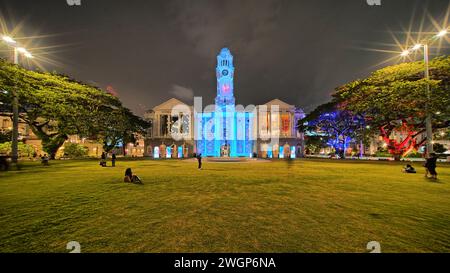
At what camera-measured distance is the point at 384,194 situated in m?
7.68

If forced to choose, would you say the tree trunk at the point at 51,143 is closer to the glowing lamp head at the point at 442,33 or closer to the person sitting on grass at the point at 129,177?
the person sitting on grass at the point at 129,177

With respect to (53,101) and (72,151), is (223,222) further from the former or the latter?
(72,151)

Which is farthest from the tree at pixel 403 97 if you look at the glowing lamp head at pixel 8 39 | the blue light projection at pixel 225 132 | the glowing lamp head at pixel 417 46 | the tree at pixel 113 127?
the tree at pixel 113 127

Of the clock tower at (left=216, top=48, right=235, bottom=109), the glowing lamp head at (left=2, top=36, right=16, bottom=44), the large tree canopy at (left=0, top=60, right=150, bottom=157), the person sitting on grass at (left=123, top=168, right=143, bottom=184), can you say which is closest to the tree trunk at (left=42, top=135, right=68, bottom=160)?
the large tree canopy at (left=0, top=60, right=150, bottom=157)

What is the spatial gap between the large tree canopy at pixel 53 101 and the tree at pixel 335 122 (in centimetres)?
4060

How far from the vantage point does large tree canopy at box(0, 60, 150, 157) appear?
1582 cm

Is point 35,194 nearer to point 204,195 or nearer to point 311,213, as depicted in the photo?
point 204,195

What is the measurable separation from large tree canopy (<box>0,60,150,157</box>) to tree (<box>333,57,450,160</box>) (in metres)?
35.9

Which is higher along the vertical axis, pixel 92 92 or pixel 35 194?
pixel 92 92

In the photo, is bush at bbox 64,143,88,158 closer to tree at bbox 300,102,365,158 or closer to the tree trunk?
the tree trunk
